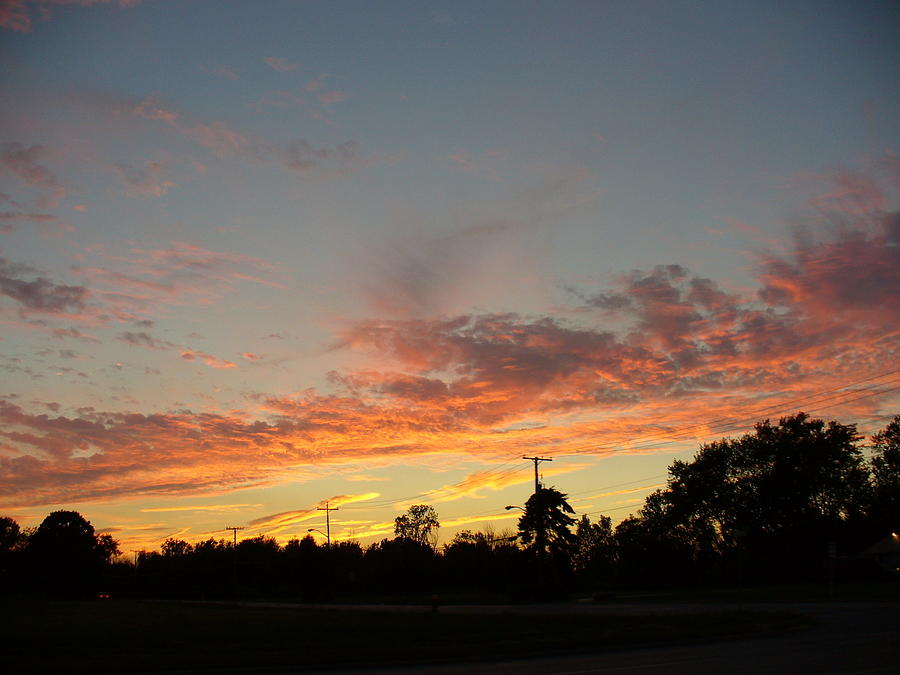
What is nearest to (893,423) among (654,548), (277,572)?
(654,548)

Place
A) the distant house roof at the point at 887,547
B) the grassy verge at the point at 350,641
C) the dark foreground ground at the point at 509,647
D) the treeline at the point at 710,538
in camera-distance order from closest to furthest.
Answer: the dark foreground ground at the point at 509,647
the grassy verge at the point at 350,641
the distant house roof at the point at 887,547
the treeline at the point at 710,538

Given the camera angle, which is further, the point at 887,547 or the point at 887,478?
the point at 887,478

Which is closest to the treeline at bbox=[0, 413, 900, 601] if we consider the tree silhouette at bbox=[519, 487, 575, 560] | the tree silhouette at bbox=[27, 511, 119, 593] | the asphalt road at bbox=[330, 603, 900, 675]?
the tree silhouette at bbox=[519, 487, 575, 560]

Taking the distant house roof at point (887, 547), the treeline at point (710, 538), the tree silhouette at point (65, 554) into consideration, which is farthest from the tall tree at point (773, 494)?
the tree silhouette at point (65, 554)

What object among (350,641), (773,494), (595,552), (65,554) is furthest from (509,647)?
(65,554)

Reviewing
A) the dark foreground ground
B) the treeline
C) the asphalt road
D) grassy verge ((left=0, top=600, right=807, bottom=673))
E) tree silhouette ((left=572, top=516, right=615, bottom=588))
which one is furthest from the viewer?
tree silhouette ((left=572, top=516, right=615, bottom=588))

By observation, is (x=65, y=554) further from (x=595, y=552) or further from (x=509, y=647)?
(x=509, y=647)

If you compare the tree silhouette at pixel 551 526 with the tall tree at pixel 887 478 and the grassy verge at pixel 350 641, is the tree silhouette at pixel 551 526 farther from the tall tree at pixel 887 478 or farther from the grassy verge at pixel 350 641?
the grassy verge at pixel 350 641

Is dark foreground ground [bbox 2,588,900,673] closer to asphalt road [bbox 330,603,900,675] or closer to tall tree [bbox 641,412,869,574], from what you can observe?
asphalt road [bbox 330,603,900,675]

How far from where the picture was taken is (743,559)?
102438 millimetres

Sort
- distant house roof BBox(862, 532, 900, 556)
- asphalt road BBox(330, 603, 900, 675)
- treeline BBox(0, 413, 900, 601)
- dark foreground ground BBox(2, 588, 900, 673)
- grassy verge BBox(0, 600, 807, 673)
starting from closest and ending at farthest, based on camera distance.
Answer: asphalt road BBox(330, 603, 900, 675) → dark foreground ground BBox(2, 588, 900, 673) → grassy verge BBox(0, 600, 807, 673) → distant house roof BBox(862, 532, 900, 556) → treeline BBox(0, 413, 900, 601)

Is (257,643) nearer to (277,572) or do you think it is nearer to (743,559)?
(743,559)

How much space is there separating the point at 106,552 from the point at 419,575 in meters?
Answer: 95.5

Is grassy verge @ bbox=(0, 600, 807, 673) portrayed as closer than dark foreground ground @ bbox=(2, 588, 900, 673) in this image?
No
